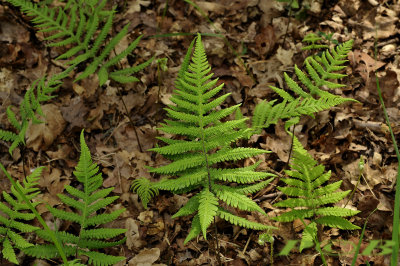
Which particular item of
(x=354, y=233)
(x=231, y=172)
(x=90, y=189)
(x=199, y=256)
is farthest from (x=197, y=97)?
(x=354, y=233)

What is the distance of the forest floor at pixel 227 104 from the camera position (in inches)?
111

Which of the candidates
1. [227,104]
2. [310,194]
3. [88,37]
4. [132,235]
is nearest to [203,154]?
[310,194]

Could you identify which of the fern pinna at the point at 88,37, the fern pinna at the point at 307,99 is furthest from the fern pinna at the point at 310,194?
the fern pinna at the point at 88,37

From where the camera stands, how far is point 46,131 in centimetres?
372

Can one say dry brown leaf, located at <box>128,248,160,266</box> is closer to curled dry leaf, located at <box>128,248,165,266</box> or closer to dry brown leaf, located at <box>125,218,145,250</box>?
curled dry leaf, located at <box>128,248,165,266</box>

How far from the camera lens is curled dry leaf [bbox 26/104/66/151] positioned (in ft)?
12.1

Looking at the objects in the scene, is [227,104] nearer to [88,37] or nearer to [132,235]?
[88,37]

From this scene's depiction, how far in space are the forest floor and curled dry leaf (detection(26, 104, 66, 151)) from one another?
1 centimetres

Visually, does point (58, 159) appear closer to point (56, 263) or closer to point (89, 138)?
point (89, 138)

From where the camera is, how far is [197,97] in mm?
2297

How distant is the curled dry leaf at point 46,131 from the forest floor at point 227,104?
0.04 feet

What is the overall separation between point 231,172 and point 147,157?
1409 millimetres

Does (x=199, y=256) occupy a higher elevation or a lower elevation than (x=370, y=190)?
lower

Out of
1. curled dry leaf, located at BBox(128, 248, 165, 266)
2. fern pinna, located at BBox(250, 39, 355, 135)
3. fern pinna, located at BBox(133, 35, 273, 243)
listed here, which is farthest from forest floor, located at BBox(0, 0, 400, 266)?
fern pinna, located at BBox(133, 35, 273, 243)
